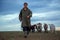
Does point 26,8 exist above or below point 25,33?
above

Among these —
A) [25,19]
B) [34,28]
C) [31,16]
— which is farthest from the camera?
[34,28]

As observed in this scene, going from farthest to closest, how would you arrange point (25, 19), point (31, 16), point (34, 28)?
1. point (34, 28)
2. point (25, 19)
3. point (31, 16)

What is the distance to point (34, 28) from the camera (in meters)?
22.4

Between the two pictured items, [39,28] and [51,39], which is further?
[39,28]

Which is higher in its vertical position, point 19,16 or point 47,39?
point 19,16

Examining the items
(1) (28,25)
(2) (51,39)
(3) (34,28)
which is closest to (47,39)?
(2) (51,39)

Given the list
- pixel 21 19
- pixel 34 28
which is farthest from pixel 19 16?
pixel 34 28

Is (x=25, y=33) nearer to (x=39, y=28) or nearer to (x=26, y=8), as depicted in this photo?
(x=26, y=8)

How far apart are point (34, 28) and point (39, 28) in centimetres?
42

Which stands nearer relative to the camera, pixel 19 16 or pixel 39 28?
pixel 19 16

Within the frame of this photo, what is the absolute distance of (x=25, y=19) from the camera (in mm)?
13414

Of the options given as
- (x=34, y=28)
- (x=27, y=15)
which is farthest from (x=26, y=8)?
(x=34, y=28)

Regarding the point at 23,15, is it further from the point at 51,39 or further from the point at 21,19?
the point at 51,39

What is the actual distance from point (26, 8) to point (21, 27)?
1.07 m
